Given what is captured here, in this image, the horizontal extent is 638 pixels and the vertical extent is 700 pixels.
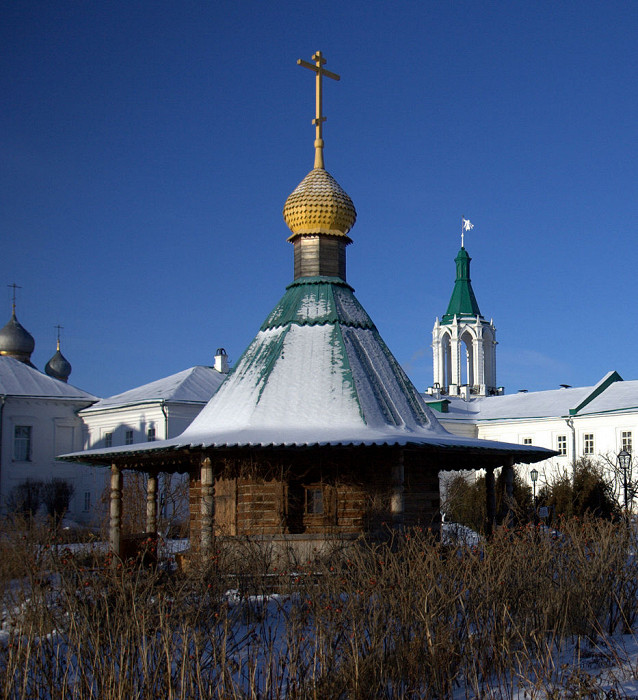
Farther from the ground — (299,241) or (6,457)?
(299,241)

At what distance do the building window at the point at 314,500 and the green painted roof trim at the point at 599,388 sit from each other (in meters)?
25.9

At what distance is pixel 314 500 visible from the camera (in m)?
12.8

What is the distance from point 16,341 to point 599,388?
25.4 m

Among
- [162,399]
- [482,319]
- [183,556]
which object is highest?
[482,319]

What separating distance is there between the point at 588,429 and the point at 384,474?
25.4 meters

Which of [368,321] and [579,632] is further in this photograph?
[368,321]

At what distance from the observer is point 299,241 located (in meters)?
16.0

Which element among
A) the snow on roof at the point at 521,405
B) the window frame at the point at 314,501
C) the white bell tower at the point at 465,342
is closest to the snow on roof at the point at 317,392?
the window frame at the point at 314,501

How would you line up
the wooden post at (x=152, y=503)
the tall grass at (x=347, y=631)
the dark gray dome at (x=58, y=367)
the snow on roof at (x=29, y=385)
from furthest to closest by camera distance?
the dark gray dome at (x=58, y=367) < the snow on roof at (x=29, y=385) < the wooden post at (x=152, y=503) < the tall grass at (x=347, y=631)

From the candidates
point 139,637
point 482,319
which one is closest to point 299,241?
point 139,637

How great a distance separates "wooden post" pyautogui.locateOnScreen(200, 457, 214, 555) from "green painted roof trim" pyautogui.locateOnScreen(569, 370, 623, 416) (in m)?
27.4

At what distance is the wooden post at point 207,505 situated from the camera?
451 inches

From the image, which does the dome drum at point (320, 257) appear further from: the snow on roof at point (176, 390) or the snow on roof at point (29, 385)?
the snow on roof at point (29, 385)

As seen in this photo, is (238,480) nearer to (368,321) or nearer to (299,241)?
(368,321)
